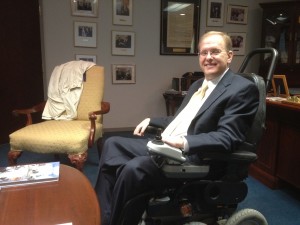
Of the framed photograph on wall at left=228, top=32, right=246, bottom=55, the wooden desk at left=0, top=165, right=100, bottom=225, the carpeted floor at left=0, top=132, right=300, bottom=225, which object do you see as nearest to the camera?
the wooden desk at left=0, top=165, right=100, bottom=225

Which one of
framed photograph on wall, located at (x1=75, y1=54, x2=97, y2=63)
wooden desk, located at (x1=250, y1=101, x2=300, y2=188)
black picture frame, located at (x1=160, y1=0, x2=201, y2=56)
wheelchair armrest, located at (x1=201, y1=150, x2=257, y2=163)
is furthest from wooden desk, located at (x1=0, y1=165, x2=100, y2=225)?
black picture frame, located at (x1=160, y1=0, x2=201, y2=56)

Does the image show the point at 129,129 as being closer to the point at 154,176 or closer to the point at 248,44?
the point at 248,44

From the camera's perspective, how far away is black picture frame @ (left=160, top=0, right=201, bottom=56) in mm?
3793

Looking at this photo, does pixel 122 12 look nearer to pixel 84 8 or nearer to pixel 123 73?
pixel 84 8

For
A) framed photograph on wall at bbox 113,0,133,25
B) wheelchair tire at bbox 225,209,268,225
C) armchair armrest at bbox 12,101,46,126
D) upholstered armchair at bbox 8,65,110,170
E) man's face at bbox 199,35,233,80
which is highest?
framed photograph on wall at bbox 113,0,133,25

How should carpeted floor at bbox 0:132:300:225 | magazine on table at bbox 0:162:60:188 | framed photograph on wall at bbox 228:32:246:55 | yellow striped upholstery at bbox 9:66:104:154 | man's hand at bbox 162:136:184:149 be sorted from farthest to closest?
framed photograph on wall at bbox 228:32:246:55, yellow striped upholstery at bbox 9:66:104:154, carpeted floor at bbox 0:132:300:225, magazine on table at bbox 0:162:60:188, man's hand at bbox 162:136:184:149

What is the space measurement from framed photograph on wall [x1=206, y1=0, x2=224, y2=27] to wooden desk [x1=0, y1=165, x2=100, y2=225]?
3.40m

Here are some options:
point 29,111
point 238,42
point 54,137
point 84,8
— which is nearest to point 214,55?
point 54,137

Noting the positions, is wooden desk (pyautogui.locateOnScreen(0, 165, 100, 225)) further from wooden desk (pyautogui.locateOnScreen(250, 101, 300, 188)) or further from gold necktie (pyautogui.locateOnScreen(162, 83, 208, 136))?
wooden desk (pyautogui.locateOnScreen(250, 101, 300, 188))

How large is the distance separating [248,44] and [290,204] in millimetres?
2929

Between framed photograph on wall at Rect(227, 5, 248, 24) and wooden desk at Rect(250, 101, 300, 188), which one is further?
framed photograph on wall at Rect(227, 5, 248, 24)

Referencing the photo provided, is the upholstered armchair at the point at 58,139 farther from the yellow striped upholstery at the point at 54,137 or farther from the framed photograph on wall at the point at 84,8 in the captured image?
the framed photograph on wall at the point at 84,8

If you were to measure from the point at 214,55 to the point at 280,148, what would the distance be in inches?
46.0

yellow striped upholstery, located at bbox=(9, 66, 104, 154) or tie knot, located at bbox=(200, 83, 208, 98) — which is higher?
tie knot, located at bbox=(200, 83, 208, 98)
